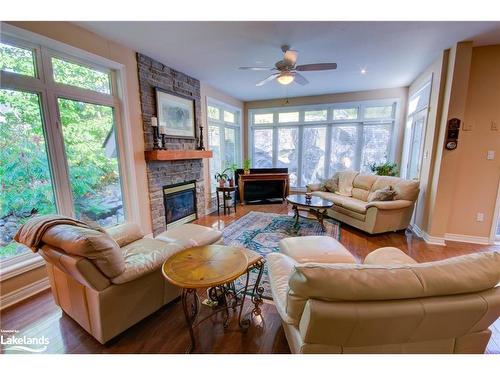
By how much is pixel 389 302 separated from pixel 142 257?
5.47 ft

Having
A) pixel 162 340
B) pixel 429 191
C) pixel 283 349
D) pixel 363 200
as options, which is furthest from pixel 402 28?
pixel 162 340

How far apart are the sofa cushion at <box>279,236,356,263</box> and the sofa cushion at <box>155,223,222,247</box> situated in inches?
29.0

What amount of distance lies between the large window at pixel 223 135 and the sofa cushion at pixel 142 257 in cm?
308

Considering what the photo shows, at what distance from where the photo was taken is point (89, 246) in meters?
1.33

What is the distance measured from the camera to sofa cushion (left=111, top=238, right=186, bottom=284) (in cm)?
154

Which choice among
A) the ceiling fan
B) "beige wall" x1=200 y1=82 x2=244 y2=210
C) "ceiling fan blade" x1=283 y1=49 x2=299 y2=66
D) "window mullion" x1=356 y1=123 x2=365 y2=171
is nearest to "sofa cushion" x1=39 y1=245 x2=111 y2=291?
the ceiling fan

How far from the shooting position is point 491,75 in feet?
9.61

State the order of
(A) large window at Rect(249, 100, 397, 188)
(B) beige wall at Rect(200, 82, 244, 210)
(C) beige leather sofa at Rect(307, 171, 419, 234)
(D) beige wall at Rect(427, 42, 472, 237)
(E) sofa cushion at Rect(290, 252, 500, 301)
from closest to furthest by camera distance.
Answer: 1. (E) sofa cushion at Rect(290, 252, 500, 301)
2. (D) beige wall at Rect(427, 42, 472, 237)
3. (C) beige leather sofa at Rect(307, 171, 419, 234)
4. (B) beige wall at Rect(200, 82, 244, 210)
5. (A) large window at Rect(249, 100, 397, 188)

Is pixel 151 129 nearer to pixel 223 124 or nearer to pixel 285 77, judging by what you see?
pixel 285 77

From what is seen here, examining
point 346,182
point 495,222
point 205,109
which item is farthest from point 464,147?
point 205,109

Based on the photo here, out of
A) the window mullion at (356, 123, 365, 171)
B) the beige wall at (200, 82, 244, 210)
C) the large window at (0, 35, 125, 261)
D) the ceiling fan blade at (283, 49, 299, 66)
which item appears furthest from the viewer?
the window mullion at (356, 123, 365, 171)

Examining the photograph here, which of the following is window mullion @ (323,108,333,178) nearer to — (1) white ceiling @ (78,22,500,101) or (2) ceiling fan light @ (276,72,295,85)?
(1) white ceiling @ (78,22,500,101)
